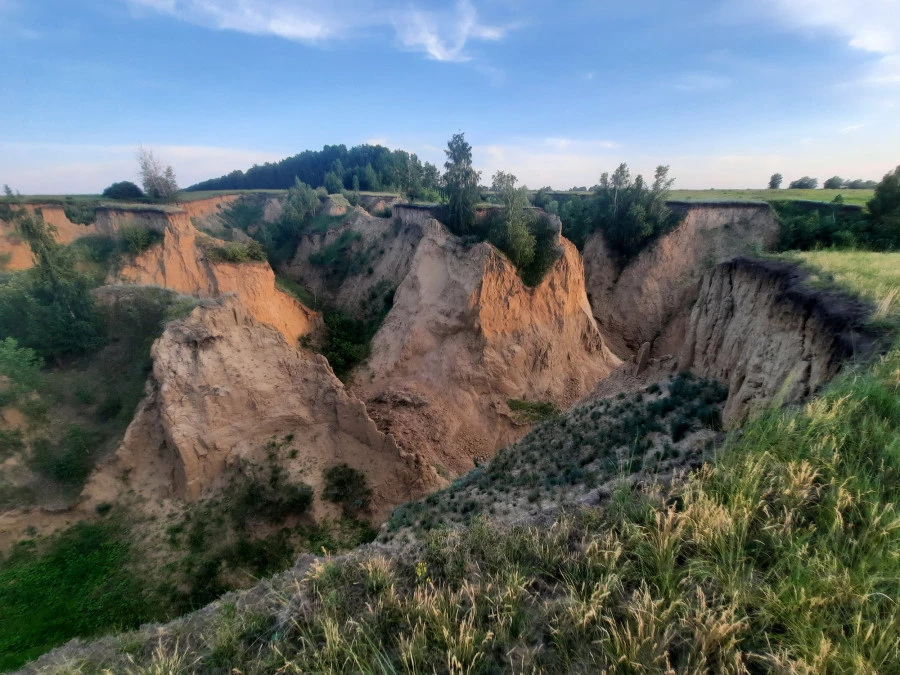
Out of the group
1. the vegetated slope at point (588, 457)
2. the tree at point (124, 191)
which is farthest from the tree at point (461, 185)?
the tree at point (124, 191)

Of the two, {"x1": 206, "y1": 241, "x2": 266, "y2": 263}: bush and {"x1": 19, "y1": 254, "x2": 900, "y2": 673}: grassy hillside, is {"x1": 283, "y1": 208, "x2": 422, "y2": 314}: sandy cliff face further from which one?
{"x1": 19, "y1": 254, "x2": 900, "y2": 673}: grassy hillside

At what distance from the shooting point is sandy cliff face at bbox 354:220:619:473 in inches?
763

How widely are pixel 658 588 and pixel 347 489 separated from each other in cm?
1244

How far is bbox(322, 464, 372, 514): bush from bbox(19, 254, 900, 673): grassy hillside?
30.1 feet

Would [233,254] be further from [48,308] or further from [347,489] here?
[347,489]

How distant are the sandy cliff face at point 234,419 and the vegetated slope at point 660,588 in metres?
9.68

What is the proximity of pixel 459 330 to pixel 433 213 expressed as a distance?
909 cm

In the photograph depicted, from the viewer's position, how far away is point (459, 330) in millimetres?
21234

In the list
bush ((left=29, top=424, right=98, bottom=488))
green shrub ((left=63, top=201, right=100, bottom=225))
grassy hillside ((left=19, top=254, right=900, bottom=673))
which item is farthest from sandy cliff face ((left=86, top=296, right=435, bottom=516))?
green shrub ((left=63, top=201, right=100, bottom=225))

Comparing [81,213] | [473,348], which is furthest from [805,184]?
[81,213]

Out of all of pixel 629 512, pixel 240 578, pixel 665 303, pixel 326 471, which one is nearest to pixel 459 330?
pixel 326 471

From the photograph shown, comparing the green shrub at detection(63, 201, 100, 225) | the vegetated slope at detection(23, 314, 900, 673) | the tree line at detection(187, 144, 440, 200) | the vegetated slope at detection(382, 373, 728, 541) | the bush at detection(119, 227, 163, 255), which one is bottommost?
the vegetated slope at detection(382, 373, 728, 541)

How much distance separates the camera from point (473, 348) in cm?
2081

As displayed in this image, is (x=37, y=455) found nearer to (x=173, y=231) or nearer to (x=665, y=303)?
(x=173, y=231)
